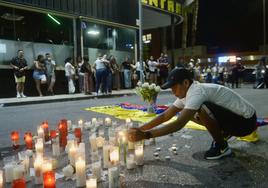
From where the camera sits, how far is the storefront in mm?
13352

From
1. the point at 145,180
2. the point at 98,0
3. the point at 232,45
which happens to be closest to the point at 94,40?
the point at 98,0

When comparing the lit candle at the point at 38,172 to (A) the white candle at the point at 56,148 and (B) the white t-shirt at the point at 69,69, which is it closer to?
(A) the white candle at the point at 56,148

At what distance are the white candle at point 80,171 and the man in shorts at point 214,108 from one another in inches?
28.1

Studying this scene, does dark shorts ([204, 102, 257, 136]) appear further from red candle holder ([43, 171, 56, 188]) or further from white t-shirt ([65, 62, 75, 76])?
white t-shirt ([65, 62, 75, 76])

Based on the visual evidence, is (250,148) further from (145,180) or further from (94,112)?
(94,112)

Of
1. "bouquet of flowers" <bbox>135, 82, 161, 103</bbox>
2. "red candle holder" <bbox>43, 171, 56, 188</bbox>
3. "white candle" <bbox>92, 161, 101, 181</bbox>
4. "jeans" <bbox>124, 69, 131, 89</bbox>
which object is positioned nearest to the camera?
"red candle holder" <bbox>43, 171, 56, 188</bbox>

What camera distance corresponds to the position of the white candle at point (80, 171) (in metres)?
2.90

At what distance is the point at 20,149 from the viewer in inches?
179

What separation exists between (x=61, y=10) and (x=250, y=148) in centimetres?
1315

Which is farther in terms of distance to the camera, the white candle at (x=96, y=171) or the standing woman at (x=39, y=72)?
the standing woman at (x=39, y=72)

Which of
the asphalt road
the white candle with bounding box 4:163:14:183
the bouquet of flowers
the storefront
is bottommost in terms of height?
the asphalt road

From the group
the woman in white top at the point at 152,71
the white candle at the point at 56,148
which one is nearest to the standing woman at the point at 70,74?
the woman in white top at the point at 152,71

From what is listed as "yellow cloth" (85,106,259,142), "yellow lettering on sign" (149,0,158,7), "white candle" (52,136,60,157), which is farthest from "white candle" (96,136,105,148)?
"yellow lettering on sign" (149,0,158,7)

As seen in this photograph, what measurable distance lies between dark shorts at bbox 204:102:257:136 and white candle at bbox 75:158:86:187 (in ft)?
5.04
